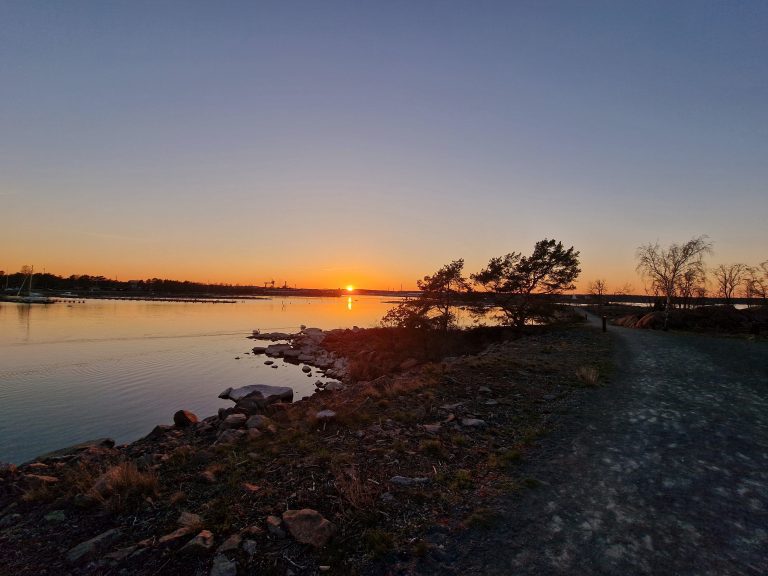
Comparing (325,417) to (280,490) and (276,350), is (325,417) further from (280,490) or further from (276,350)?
(276,350)

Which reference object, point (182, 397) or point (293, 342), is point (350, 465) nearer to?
point (182, 397)

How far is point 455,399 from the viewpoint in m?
12.5

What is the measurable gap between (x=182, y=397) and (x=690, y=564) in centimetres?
2285

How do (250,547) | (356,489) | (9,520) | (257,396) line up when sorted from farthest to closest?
(257,396) < (9,520) < (356,489) < (250,547)

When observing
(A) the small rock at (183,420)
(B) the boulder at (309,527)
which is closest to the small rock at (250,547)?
(B) the boulder at (309,527)

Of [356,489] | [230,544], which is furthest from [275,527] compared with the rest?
[356,489]

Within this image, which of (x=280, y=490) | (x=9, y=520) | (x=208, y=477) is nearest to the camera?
(x=280, y=490)

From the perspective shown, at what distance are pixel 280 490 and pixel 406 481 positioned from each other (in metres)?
2.31

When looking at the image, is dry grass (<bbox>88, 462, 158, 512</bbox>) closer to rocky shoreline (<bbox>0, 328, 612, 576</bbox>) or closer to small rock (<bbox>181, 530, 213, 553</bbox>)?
rocky shoreline (<bbox>0, 328, 612, 576</bbox>)

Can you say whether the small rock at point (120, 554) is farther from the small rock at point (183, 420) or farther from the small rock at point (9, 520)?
the small rock at point (183, 420)

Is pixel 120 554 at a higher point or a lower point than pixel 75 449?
higher

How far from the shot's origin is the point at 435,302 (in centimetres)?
3941

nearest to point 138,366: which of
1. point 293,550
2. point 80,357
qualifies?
point 80,357

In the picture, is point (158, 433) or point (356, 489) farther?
point (158, 433)
